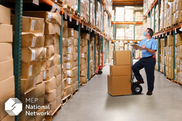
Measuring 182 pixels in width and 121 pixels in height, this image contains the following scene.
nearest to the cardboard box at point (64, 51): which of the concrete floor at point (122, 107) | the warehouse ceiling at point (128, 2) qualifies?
the concrete floor at point (122, 107)

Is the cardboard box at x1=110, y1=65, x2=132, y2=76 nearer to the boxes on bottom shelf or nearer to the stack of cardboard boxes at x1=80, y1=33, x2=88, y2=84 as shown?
the stack of cardboard boxes at x1=80, y1=33, x2=88, y2=84

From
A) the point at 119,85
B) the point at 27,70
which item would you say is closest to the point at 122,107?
the point at 119,85

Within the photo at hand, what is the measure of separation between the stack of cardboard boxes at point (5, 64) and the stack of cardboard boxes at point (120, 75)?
2.93 metres

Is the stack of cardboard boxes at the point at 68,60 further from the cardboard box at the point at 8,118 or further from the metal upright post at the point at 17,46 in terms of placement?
the cardboard box at the point at 8,118

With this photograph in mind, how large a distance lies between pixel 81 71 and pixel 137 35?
11.6 metres

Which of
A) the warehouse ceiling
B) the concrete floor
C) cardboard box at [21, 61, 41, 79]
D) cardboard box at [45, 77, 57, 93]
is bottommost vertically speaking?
the concrete floor

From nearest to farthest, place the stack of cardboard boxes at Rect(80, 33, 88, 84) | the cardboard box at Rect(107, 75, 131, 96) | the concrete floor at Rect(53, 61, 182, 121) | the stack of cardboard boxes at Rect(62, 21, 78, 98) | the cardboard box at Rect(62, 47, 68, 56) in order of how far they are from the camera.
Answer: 1. the concrete floor at Rect(53, 61, 182, 121)
2. the cardboard box at Rect(62, 47, 68, 56)
3. the stack of cardboard boxes at Rect(62, 21, 78, 98)
4. the cardboard box at Rect(107, 75, 131, 96)
5. the stack of cardboard boxes at Rect(80, 33, 88, 84)

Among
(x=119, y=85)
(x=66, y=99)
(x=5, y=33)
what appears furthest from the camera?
(x=119, y=85)

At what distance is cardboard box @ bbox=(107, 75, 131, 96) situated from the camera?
446 centimetres

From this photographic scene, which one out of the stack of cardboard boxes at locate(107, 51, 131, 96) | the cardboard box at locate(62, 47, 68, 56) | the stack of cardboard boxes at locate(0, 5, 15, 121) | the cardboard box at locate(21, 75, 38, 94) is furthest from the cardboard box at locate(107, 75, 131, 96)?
the stack of cardboard boxes at locate(0, 5, 15, 121)

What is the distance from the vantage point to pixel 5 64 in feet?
5.78

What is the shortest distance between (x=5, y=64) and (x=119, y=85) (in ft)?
10.5

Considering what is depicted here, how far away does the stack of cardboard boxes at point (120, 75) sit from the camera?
448 cm

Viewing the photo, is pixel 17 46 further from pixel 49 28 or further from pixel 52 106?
pixel 52 106
